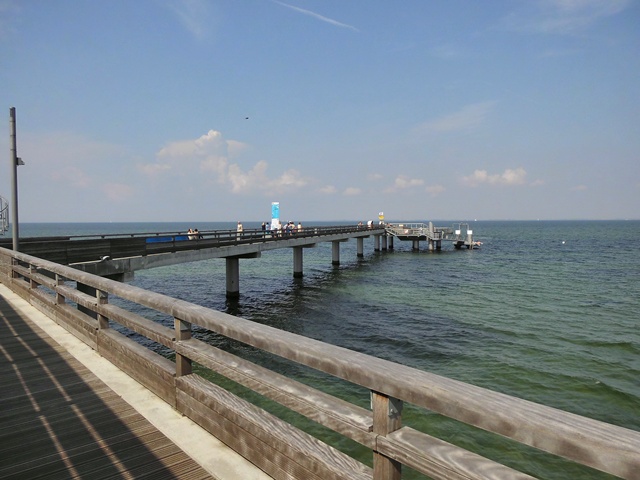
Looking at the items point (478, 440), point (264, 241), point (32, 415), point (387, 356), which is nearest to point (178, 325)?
point (32, 415)

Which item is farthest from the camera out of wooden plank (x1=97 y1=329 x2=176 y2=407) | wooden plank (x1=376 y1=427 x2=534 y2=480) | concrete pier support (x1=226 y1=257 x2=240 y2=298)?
concrete pier support (x1=226 y1=257 x2=240 y2=298)

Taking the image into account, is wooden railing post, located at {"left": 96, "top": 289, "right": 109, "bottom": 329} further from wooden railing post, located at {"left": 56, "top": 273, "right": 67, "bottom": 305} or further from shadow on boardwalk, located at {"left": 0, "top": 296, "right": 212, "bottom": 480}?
wooden railing post, located at {"left": 56, "top": 273, "right": 67, "bottom": 305}

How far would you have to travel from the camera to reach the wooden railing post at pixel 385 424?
222 cm

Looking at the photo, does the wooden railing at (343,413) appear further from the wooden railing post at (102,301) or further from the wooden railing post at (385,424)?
the wooden railing post at (102,301)

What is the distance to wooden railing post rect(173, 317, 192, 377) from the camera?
12.7 ft

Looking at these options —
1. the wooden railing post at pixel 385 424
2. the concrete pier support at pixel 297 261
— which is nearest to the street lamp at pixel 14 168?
the wooden railing post at pixel 385 424

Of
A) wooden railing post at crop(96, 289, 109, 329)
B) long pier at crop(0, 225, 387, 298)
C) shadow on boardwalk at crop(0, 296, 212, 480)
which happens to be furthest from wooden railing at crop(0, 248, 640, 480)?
long pier at crop(0, 225, 387, 298)

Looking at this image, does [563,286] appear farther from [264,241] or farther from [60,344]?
[60,344]

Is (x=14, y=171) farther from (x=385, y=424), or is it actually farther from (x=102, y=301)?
(x=385, y=424)

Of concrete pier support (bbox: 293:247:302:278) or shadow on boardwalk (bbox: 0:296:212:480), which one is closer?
shadow on boardwalk (bbox: 0:296:212:480)

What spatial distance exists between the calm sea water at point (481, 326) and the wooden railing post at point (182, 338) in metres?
5.09

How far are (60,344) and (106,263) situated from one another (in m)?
10.4

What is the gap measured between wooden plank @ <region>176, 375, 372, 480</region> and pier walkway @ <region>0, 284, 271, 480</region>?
0.51 feet

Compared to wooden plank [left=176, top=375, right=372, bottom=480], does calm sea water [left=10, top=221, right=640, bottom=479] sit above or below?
below
